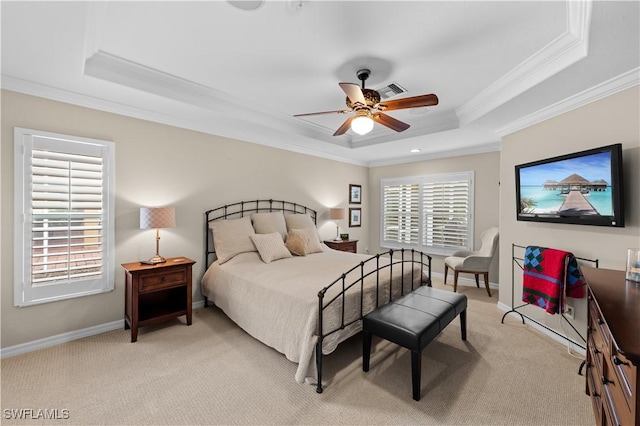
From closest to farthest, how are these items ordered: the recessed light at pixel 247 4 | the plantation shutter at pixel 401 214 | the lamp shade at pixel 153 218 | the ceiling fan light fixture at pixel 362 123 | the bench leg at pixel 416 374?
Answer: the recessed light at pixel 247 4, the bench leg at pixel 416 374, the ceiling fan light fixture at pixel 362 123, the lamp shade at pixel 153 218, the plantation shutter at pixel 401 214

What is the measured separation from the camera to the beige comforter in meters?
2.25

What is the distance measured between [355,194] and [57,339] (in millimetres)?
5278

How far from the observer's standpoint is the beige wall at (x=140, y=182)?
2576mm

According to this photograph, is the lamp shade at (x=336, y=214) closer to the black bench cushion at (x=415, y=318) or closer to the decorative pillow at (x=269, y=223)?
the decorative pillow at (x=269, y=223)

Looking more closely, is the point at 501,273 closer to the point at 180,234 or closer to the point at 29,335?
the point at 180,234

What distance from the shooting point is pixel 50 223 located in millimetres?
2717

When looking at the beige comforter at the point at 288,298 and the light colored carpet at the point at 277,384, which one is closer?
the light colored carpet at the point at 277,384

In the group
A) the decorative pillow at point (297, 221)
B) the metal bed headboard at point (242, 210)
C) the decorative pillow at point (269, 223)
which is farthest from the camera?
the decorative pillow at point (297, 221)

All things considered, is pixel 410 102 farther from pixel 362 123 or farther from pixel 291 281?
pixel 291 281

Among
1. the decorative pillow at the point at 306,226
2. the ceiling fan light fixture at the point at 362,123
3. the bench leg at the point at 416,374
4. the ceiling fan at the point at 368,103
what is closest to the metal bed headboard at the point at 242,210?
the decorative pillow at the point at 306,226

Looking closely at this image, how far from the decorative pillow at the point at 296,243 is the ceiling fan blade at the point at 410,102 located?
222cm

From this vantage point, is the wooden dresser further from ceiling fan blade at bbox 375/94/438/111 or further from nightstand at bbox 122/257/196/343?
nightstand at bbox 122/257/196/343

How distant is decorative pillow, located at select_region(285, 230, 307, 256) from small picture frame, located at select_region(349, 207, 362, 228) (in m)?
2.36

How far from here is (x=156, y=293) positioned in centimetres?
343
